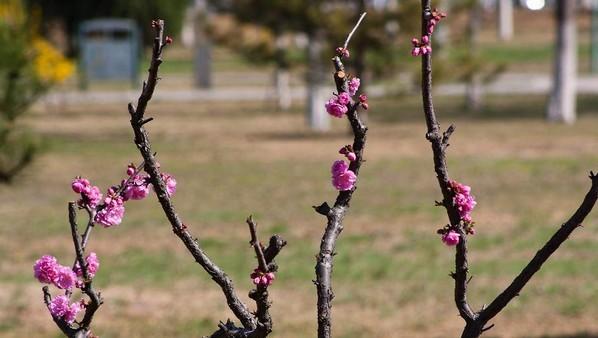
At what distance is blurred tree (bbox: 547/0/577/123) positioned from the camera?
25.7 metres

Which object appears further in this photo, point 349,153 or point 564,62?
point 564,62

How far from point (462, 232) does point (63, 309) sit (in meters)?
0.80

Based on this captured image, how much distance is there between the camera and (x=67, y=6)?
41.2 metres

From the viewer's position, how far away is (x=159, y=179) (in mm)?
2797

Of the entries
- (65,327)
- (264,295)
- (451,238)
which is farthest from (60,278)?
(451,238)

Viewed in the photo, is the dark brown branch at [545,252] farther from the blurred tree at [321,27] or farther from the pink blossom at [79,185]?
the blurred tree at [321,27]

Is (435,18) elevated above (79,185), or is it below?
above

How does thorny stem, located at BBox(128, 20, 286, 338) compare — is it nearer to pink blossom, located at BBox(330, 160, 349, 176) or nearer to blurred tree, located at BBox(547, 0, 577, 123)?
pink blossom, located at BBox(330, 160, 349, 176)

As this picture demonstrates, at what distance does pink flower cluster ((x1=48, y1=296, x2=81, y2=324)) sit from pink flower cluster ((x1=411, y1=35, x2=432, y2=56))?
2.72ft

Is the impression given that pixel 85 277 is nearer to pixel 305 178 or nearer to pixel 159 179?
pixel 159 179

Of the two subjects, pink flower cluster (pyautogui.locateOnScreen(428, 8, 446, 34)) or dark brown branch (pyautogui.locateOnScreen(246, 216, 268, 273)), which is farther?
pink flower cluster (pyautogui.locateOnScreen(428, 8, 446, 34))

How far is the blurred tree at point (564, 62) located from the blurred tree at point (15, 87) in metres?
11.6

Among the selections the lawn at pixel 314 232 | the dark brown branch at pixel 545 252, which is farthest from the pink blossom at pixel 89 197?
the lawn at pixel 314 232

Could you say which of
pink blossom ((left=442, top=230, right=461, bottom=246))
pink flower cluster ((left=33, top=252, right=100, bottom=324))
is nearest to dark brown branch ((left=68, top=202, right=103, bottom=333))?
pink flower cluster ((left=33, top=252, right=100, bottom=324))
